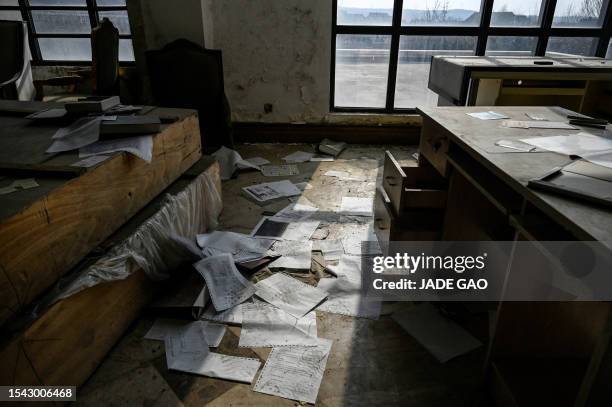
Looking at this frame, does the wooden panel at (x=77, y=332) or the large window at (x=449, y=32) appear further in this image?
the large window at (x=449, y=32)

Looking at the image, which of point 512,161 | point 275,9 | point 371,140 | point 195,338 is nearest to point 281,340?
point 195,338

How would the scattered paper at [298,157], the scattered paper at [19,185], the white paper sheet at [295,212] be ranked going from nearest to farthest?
the scattered paper at [19,185] → the white paper sheet at [295,212] → the scattered paper at [298,157]

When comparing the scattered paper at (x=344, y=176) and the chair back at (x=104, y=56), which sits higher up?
the chair back at (x=104, y=56)

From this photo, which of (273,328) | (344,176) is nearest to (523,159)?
(273,328)

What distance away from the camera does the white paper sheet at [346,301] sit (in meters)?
1.67

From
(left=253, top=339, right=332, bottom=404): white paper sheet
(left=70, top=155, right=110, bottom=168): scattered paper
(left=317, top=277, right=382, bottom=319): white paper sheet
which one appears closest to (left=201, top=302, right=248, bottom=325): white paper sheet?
(left=253, top=339, right=332, bottom=404): white paper sheet

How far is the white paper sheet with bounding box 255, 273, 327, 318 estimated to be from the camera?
1.67 meters

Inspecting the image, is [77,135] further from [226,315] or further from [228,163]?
[228,163]

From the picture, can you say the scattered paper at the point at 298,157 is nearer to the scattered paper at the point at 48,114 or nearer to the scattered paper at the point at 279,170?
the scattered paper at the point at 279,170

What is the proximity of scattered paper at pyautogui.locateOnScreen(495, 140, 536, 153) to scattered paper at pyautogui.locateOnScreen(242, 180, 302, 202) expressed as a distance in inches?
65.3

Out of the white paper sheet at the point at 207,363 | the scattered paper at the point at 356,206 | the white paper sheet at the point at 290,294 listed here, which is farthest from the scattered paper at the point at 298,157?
the white paper sheet at the point at 207,363

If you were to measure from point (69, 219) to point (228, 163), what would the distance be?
77.0 inches

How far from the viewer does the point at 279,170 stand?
3.26 metres

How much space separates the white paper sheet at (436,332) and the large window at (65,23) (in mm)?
4552
